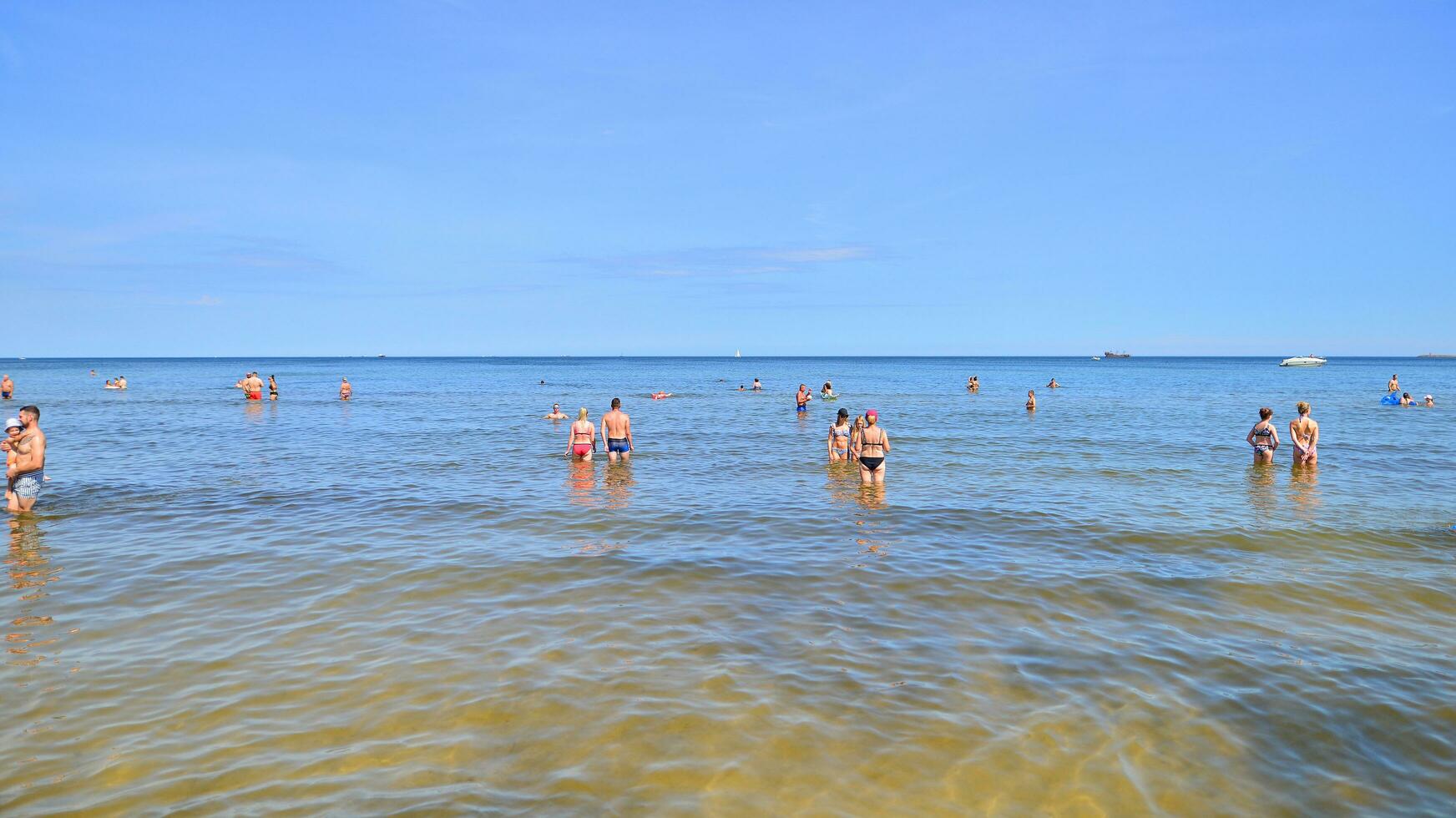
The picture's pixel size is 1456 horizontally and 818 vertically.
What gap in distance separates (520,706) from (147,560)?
7.53 metres

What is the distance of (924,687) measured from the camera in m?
6.68

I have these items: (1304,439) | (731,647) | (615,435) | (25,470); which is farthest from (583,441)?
(1304,439)

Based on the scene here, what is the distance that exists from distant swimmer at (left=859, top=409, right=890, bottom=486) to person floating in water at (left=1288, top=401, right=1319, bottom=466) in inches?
413

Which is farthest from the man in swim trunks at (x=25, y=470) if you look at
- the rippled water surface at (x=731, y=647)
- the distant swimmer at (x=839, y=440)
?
the distant swimmer at (x=839, y=440)

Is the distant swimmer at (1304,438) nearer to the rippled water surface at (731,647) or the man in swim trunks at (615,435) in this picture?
the rippled water surface at (731,647)

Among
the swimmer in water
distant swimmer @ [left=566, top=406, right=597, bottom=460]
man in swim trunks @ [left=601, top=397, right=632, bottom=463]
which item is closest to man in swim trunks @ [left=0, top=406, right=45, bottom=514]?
the swimmer in water

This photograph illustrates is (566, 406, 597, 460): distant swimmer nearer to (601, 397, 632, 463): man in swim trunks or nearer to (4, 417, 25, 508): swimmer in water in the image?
(601, 397, 632, 463): man in swim trunks

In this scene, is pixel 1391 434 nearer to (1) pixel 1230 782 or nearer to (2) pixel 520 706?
(1) pixel 1230 782

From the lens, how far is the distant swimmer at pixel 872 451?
650 inches

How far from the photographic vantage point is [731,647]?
762 cm

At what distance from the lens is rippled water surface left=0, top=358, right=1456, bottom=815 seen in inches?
210

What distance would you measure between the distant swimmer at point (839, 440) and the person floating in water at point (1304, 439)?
34.8 feet

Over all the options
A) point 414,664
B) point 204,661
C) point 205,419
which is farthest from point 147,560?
point 205,419

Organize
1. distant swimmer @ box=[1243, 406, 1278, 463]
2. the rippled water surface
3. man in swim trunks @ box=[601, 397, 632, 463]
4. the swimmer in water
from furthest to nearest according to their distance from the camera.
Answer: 1. man in swim trunks @ box=[601, 397, 632, 463]
2. distant swimmer @ box=[1243, 406, 1278, 463]
3. the swimmer in water
4. the rippled water surface
